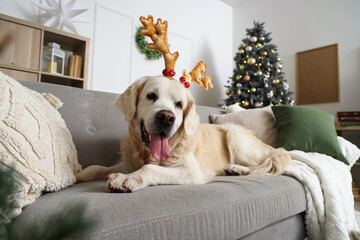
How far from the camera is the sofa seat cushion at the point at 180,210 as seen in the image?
726 millimetres

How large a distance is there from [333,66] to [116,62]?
161 inches

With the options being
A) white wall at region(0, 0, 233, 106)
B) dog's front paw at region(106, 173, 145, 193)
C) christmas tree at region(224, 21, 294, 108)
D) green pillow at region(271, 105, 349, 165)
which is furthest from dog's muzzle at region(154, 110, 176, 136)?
christmas tree at region(224, 21, 294, 108)

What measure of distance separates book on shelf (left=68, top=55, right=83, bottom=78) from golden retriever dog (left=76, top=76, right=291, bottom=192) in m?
2.50

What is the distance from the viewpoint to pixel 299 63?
5098mm

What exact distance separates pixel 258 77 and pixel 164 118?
12.4ft

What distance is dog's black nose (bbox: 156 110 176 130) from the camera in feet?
4.16

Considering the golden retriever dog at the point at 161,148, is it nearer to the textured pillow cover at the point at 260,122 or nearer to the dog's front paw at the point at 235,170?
the dog's front paw at the point at 235,170

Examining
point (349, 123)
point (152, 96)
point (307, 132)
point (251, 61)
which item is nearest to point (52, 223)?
point (152, 96)

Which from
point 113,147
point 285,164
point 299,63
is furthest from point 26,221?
point 299,63

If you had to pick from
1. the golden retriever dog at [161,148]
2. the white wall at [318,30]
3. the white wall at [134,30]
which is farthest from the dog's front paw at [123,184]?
the white wall at [318,30]

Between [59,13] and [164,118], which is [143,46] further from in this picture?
[164,118]

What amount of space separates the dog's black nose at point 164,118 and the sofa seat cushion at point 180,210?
0.37 metres

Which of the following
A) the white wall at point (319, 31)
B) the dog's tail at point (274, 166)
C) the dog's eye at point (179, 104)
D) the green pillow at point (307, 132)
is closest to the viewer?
the dog's eye at point (179, 104)

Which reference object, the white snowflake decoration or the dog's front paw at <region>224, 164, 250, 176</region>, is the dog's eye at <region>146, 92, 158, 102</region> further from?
the white snowflake decoration
